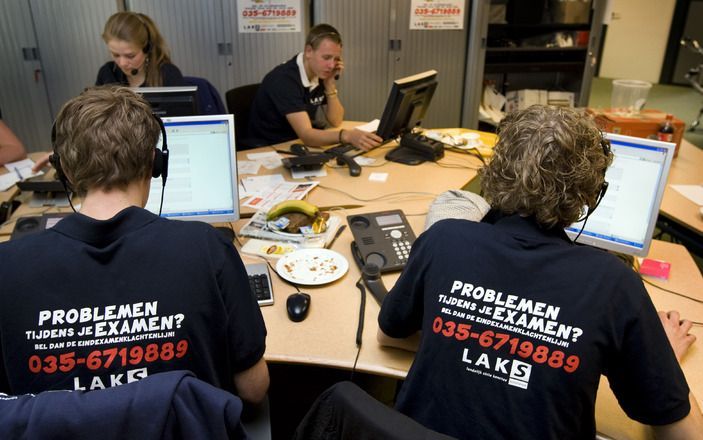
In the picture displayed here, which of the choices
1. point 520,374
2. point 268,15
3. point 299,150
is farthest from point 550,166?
point 268,15

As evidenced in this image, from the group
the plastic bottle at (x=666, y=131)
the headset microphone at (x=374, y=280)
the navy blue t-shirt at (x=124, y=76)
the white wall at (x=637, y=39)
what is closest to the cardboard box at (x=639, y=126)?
the plastic bottle at (x=666, y=131)

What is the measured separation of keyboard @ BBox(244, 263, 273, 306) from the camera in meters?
1.50

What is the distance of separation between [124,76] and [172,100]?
99 centimetres

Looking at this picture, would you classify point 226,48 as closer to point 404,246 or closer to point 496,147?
point 404,246

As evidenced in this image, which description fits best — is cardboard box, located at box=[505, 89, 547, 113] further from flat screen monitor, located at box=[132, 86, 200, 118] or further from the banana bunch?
flat screen monitor, located at box=[132, 86, 200, 118]

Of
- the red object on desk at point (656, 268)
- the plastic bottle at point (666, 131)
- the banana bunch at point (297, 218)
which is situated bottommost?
the red object on desk at point (656, 268)

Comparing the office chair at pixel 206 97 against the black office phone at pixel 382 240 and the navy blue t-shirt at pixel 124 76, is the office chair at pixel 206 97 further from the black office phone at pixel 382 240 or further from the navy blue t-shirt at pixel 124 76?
the black office phone at pixel 382 240

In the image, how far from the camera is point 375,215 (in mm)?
1807

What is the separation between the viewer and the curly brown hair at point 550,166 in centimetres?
108

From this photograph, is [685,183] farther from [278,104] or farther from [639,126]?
[278,104]

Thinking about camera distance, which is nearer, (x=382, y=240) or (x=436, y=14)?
(x=382, y=240)

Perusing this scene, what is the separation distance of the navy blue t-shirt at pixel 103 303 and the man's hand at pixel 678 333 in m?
1.08

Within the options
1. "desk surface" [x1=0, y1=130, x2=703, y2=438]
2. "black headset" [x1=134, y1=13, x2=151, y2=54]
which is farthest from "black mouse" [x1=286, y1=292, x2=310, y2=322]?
"black headset" [x1=134, y1=13, x2=151, y2=54]

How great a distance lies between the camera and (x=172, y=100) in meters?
1.89
